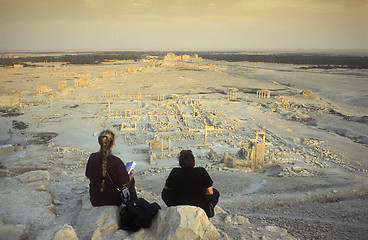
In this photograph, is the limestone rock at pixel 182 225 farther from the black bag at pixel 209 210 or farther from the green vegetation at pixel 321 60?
the green vegetation at pixel 321 60

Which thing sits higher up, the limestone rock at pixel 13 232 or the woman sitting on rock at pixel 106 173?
the woman sitting on rock at pixel 106 173

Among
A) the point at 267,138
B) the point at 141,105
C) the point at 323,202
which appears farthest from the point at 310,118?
the point at 323,202

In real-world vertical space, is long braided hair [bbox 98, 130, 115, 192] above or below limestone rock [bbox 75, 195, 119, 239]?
above

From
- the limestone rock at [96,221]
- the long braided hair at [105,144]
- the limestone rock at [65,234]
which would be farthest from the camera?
the long braided hair at [105,144]

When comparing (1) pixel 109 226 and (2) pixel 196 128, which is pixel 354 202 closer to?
(1) pixel 109 226

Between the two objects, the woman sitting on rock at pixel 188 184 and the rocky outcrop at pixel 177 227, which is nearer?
the rocky outcrop at pixel 177 227

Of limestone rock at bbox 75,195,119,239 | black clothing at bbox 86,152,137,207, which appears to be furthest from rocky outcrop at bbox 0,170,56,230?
black clothing at bbox 86,152,137,207

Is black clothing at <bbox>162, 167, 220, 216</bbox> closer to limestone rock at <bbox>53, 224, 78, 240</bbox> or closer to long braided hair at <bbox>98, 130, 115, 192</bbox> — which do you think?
long braided hair at <bbox>98, 130, 115, 192</bbox>

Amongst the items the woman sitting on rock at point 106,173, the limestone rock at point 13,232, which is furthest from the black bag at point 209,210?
the limestone rock at point 13,232
